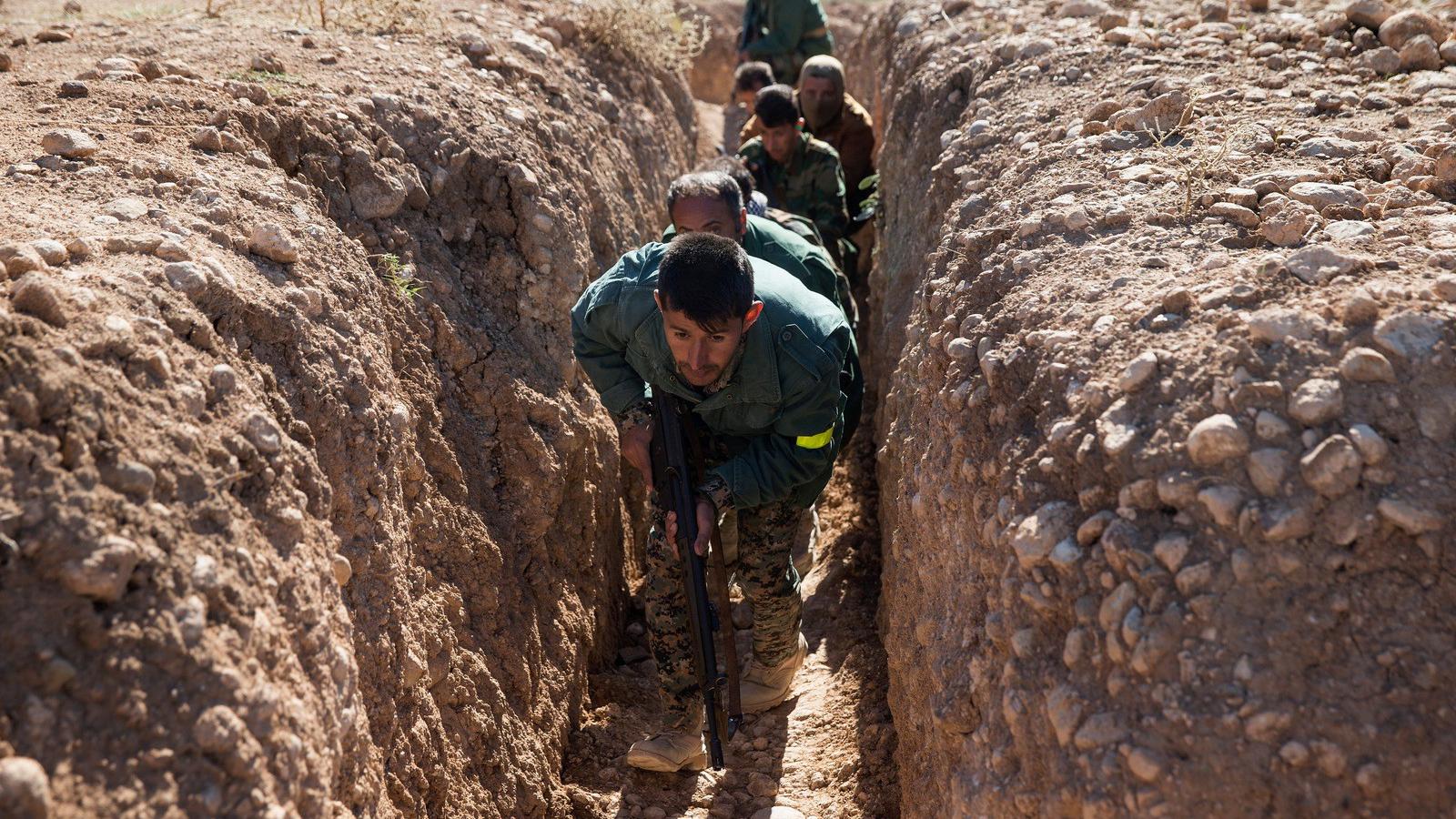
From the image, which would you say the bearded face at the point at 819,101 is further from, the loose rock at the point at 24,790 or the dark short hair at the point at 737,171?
the loose rock at the point at 24,790

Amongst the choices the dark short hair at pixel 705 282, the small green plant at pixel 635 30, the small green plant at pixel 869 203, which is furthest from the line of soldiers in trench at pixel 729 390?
the small green plant at pixel 635 30

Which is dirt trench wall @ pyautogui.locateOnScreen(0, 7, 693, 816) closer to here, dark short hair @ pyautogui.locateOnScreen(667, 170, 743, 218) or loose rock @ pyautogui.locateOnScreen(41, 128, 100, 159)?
loose rock @ pyautogui.locateOnScreen(41, 128, 100, 159)

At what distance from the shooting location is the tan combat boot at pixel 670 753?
3479 millimetres

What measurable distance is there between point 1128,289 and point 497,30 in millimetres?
4071

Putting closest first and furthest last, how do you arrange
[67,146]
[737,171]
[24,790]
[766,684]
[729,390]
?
[24,790]
[67,146]
[729,390]
[766,684]
[737,171]

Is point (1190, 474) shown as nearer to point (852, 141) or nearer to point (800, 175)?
point (800, 175)

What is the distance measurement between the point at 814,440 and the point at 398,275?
1.50 metres

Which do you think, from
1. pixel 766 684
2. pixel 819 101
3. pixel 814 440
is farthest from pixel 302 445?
pixel 819 101

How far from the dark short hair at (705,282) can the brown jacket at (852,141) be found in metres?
3.87

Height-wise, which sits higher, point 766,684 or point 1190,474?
point 1190,474

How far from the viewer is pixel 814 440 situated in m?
3.39

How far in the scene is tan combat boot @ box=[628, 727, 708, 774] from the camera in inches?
137

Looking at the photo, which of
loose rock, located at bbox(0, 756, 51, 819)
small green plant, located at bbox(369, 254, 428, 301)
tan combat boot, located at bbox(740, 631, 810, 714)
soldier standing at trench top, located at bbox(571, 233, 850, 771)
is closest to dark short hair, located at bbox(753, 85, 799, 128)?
soldier standing at trench top, located at bbox(571, 233, 850, 771)

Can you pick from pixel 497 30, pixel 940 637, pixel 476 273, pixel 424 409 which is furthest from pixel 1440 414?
pixel 497 30
